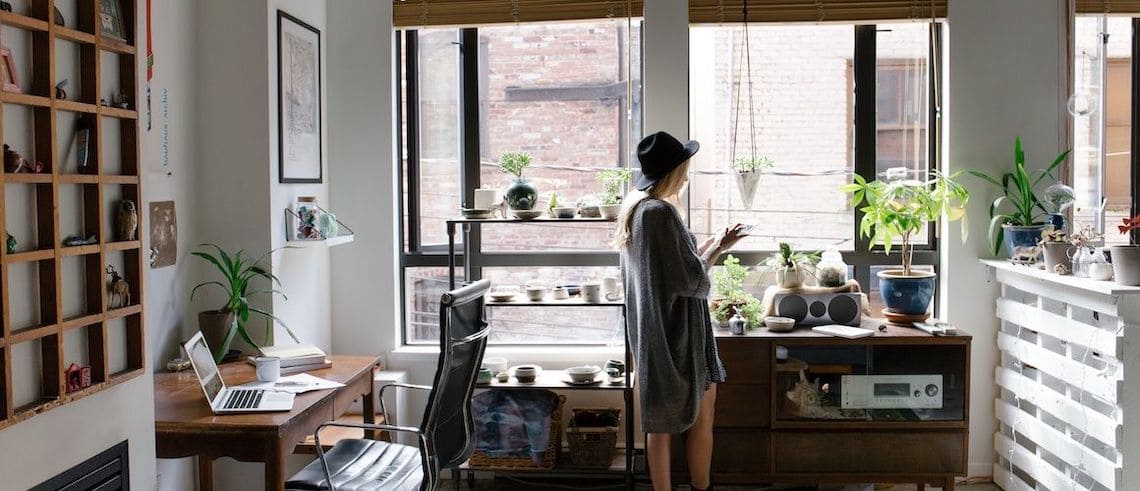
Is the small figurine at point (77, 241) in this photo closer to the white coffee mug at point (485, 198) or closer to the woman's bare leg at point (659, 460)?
the white coffee mug at point (485, 198)

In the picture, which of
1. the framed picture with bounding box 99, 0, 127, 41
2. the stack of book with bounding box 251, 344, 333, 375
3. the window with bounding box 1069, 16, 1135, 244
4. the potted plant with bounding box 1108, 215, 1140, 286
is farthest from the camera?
the window with bounding box 1069, 16, 1135, 244

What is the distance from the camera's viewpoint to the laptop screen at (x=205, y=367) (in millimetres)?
2994

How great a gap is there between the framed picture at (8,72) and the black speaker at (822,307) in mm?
2931

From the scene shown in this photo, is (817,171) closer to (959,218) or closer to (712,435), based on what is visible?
(959,218)

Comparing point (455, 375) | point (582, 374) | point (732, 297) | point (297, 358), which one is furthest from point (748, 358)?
point (297, 358)

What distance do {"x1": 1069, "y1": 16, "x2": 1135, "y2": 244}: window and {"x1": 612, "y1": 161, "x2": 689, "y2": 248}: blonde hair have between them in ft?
6.49

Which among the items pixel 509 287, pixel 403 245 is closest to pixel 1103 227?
pixel 509 287

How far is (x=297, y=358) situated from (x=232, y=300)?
13.3 inches

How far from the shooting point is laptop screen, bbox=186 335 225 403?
299 cm

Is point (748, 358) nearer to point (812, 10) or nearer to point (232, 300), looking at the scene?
point (812, 10)

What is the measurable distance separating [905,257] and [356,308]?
2459 mm

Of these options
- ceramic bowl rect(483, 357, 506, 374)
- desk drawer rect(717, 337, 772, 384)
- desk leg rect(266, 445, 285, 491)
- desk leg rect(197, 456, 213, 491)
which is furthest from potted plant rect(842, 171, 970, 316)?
desk leg rect(197, 456, 213, 491)

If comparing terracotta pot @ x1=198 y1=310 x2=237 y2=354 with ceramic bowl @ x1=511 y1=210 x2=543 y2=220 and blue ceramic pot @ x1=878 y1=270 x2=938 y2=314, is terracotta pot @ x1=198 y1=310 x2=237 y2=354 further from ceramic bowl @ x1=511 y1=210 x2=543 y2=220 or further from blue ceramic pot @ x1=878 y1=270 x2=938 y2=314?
blue ceramic pot @ x1=878 y1=270 x2=938 y2=314

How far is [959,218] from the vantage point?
13.9ft
